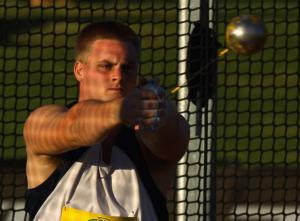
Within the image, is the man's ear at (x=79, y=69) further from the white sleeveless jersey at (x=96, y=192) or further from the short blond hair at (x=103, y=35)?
the white sleeveless jersey at (x=96, y=192)

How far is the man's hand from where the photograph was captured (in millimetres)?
3207

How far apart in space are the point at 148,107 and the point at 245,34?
540 mm

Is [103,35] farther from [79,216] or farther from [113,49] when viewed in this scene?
[79,216]

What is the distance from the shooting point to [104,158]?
4.03m

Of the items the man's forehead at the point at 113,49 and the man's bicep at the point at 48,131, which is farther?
the man's forehead at the point at 113,49

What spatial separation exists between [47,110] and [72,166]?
0.69 ft

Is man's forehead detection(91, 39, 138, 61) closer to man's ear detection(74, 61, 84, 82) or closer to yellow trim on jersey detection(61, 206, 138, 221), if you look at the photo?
man's ear detection(74, 61, 84, 82)

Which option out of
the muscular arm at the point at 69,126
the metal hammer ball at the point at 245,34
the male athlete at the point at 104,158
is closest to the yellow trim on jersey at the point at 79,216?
the male athlete at the point at 104,158

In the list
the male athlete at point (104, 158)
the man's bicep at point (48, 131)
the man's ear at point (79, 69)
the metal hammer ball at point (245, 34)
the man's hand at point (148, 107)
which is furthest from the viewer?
the man's ear at point (79, 69)

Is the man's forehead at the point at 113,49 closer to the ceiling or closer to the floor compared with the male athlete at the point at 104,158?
closer to the ceiling

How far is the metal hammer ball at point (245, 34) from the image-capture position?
11.8 ft

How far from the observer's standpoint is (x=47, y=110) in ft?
13.0

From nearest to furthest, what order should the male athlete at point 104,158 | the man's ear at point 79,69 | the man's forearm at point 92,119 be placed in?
the man's forearm at point 92,119 → the male athlete at point 104,158 → the man's ear at point 79,69

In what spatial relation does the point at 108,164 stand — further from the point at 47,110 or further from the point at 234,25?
the point at 234,25
